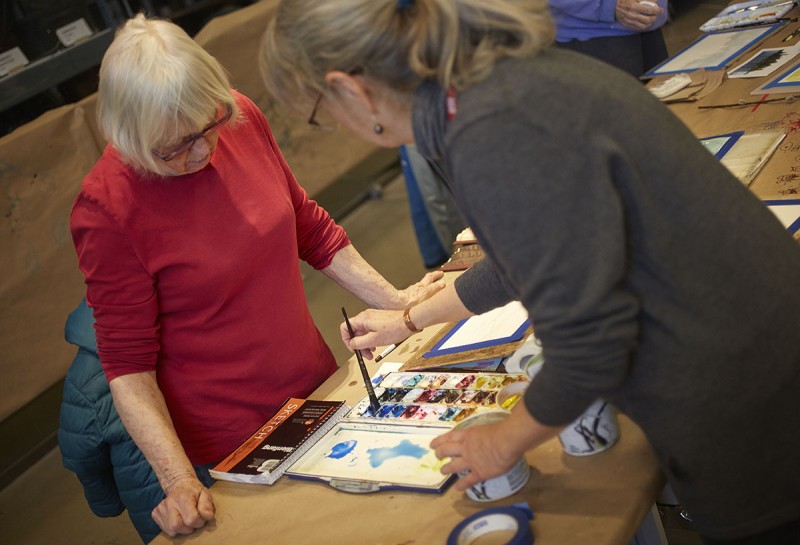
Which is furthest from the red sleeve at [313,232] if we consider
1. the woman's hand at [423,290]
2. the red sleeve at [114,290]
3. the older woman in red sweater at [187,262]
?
the red sleeve at [114,290]

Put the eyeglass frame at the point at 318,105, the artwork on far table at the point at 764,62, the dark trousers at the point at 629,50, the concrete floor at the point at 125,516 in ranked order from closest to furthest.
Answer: the eyeglass frame at the point at 318,105 → the artwork on far table at the point at 764,62 → the dark trousers at the point at 629,50 → the concrete floor at the point at 125,516

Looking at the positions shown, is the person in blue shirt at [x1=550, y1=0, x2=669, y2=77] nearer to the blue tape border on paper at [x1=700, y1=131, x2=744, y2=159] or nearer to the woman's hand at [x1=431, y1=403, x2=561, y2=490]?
the blue tape border on paper at [x1=700, y1=131, x2=744, y2=159]

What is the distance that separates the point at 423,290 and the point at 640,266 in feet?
3.95

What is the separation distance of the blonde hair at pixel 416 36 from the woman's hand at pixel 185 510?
3.10ft

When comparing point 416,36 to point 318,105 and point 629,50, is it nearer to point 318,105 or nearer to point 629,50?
point 318,105

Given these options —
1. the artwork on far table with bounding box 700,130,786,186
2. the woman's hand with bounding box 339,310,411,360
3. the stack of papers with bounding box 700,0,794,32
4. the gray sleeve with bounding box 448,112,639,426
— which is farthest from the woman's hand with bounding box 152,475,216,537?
the stack of papers with bounding box 700,0,794,32

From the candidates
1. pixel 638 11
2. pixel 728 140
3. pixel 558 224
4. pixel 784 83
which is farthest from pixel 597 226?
pixel 638 11

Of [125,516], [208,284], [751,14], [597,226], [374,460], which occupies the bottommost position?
[125,516]

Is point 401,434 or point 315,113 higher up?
point 315,113

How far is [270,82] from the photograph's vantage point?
4.24ft

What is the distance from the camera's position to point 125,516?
3744 mm

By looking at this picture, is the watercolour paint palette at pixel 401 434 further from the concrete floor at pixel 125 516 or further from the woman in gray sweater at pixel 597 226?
the concrete floor at pixel 125 516

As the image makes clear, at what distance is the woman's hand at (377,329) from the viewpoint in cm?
194

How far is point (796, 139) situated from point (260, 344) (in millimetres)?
1467
